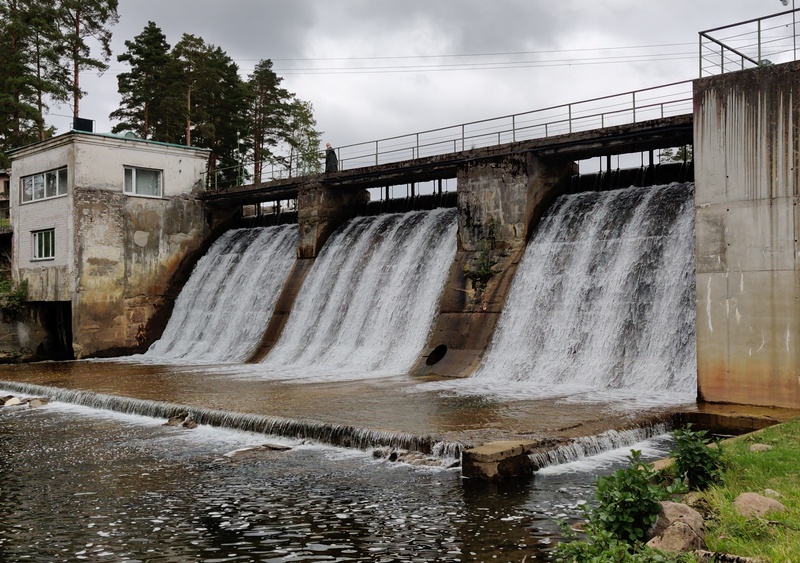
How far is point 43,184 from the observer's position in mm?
31750

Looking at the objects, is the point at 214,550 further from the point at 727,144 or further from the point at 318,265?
the point at 318,265

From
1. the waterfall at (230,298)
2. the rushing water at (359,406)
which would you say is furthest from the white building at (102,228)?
the rushing water at (359,406)

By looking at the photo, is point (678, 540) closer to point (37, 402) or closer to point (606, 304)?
point (606, 304)

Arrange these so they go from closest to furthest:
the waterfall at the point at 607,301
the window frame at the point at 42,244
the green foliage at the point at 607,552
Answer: the green foliage at the point at 607,552 → the waterfall at the point at 607,301 → the window frame at the point at 42,244

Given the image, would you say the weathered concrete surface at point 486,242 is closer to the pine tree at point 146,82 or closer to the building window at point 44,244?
the building window at point 44,244

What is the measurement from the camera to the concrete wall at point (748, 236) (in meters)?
13.8

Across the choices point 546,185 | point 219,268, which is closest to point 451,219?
point 546,185

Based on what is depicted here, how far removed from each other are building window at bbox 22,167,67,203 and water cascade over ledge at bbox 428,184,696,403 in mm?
19584

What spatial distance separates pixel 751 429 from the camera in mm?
12516

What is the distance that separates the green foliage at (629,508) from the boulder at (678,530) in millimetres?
90

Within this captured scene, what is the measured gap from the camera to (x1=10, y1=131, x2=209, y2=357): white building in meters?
29.9

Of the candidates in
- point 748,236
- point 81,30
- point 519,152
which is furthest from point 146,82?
point 748,236

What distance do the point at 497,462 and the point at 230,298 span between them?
21.8 meters

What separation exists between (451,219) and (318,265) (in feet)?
18.0
